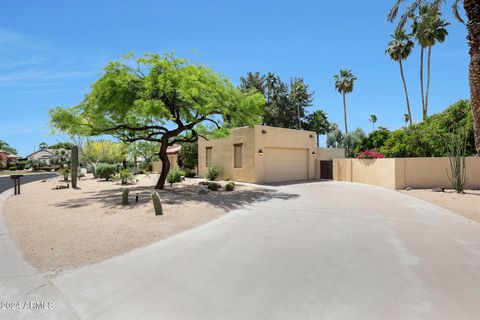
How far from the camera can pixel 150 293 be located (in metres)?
3.79

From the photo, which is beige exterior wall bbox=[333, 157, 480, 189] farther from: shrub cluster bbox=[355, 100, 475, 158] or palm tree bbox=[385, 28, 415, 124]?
palm tree bbox=[385, 28, 415, 124]

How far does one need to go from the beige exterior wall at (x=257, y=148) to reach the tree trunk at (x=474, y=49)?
34.8 ft

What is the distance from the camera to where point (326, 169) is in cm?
2327

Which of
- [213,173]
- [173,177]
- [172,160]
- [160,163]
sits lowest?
[173,177]

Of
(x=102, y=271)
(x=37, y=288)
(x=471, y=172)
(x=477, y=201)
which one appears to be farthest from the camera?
(x=471, y=172)

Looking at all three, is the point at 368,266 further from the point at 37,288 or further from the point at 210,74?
the point at 210,74

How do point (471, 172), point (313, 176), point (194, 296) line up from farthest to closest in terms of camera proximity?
point (313, 176) < point (471, 172) < point (194, 296)

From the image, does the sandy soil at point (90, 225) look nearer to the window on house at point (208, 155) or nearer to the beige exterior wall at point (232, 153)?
the beige exterior wall at point (232, 153)

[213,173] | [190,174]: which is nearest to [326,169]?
[213,173]

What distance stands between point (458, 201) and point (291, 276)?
11.0 m

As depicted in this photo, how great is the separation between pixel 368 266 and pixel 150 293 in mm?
3461

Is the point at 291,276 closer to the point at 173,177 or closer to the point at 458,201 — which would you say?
the point at 458,201

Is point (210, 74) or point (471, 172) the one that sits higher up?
point (210, 74)

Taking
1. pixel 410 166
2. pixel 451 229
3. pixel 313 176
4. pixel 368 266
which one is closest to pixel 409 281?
pixel 368 266
